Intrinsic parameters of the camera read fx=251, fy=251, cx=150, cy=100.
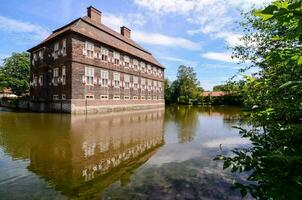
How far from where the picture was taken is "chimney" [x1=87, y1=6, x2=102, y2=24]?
33.8 m

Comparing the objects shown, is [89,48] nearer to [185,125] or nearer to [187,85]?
[185,125]

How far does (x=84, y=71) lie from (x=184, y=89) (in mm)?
45576

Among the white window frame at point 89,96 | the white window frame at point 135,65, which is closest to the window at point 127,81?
the white window frame at point 135,65

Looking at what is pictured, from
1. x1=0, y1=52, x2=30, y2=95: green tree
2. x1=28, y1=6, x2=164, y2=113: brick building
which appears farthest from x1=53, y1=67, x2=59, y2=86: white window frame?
x1=0, y1=52, x2=30, y2=95: green tree

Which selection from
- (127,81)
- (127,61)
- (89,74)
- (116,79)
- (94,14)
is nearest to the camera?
(89,74)

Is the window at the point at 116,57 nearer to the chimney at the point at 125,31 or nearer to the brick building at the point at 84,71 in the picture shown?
the brick building at the point at 84,71

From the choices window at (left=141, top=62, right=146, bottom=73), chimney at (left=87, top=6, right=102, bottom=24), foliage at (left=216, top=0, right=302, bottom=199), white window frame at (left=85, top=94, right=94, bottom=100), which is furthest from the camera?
window at (left=141, top=62, right=146, bottom=73)

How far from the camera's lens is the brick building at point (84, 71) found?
26.0m

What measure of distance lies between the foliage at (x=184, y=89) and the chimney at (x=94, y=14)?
3890 centimetres

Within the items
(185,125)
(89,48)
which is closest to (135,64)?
(89,48)

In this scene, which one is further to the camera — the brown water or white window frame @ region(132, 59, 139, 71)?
white window frame @ region(132, 59, 139, 71)

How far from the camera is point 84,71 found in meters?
27.1

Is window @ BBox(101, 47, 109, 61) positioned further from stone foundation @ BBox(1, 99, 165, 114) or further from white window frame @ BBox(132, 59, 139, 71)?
white window frame @ BBox(132, 59, 139, 71)

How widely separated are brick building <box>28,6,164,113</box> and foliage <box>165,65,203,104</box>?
3249 centimetres
